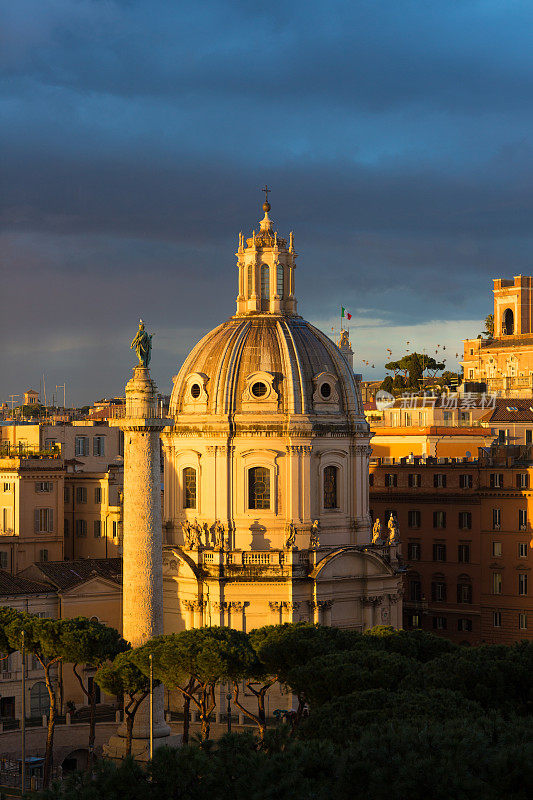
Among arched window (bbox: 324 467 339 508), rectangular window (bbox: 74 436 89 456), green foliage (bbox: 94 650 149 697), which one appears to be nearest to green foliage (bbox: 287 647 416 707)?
green foliage (bbox: 94 650 149 697)

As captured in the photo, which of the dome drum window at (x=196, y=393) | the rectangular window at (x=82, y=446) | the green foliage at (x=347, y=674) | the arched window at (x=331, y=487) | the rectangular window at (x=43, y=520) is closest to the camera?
the green foliage at (x=347, y=674)

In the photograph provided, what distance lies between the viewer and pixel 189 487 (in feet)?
281

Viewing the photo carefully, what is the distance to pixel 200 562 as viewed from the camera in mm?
82688

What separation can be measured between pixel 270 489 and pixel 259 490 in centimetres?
68

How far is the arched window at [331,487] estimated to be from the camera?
278 ft

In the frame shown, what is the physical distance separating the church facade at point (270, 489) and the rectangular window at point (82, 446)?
26.0m

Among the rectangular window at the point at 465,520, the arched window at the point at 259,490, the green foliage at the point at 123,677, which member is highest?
the arched window at the point at 259,490

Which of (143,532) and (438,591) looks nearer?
(143,532)

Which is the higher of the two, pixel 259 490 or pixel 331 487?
pixel 331 487

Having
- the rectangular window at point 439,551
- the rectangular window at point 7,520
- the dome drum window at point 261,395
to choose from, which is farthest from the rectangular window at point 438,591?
the rectangular window at point 7,520

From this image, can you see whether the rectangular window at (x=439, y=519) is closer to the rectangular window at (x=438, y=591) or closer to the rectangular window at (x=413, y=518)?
the rectangular window at (x=413, y=518)

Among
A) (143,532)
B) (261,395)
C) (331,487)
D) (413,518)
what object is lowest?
(143,532)

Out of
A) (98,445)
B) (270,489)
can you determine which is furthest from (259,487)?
(98,445)

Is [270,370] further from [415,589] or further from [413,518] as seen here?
[415,589]
